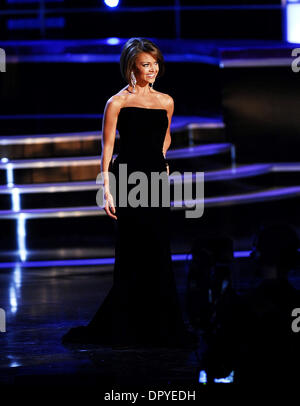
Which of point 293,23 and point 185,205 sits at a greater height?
point 293,23

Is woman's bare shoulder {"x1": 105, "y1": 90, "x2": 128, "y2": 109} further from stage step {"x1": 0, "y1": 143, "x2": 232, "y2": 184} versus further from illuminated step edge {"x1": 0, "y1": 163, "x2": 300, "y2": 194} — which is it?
stage step {"x1": 0, "y1": 143, "x2": 232, "y2": 184}

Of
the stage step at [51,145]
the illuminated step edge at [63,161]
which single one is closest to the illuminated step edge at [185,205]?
the illuminated step edge at [63,161]

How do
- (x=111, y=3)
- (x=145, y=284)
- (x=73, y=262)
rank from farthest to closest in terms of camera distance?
1. (x=111, y=3)
2. (x=73, y=262)
3. (x=145, y=284)

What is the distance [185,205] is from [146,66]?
10.8ft

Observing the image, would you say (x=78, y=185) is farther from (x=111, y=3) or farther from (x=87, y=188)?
(x=111, y=3)

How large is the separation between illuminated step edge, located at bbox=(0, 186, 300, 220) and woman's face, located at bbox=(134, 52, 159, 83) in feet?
10.2

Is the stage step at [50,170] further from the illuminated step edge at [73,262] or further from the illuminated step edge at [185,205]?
the illuminated step edge at [73,262]

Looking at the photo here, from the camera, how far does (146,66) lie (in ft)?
15.6

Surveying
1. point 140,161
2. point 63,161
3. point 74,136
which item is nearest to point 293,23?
point 74,136

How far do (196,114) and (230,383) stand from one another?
23.9 ft

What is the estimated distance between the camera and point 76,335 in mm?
5176

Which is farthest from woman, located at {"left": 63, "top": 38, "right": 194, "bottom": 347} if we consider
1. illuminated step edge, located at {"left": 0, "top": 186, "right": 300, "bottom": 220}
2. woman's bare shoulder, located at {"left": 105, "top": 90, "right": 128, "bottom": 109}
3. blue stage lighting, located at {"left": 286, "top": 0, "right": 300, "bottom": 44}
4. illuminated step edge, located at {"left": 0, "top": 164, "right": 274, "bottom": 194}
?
blue stage lighting, located at {"left": 286, "top": 0, "right": 300, "bottom": 44}

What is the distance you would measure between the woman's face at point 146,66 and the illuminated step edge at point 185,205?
3097 millimetres

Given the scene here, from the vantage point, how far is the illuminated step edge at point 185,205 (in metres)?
7.73
